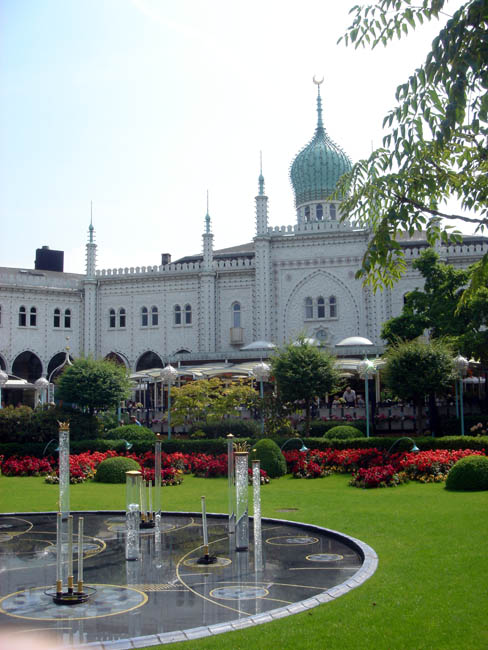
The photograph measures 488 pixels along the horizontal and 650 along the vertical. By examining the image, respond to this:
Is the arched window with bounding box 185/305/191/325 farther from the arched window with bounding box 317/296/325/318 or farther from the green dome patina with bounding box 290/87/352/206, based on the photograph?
the green dome patina with bounding box 290/87/352/206

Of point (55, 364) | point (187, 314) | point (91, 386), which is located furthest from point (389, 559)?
point (55, 364)

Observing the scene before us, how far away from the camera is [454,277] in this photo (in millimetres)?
32094

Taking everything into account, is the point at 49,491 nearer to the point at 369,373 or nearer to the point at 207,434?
the point at 207,434

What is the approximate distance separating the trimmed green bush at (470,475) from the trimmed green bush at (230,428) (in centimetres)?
1002

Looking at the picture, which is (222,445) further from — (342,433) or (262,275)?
(262,275)

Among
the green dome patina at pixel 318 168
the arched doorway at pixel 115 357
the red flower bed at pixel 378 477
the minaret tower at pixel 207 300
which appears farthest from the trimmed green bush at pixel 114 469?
the green dome patina at pixel 318 168

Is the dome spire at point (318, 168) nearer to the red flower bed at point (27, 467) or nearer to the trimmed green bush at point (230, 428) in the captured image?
the trimmed green bush at point (230, 428)

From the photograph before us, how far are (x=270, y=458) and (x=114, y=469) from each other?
15.4 ft

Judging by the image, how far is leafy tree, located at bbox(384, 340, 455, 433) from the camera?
25359mm

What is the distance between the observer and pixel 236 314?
47344mm

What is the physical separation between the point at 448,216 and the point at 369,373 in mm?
19168

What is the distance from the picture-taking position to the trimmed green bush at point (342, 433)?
81.7ft

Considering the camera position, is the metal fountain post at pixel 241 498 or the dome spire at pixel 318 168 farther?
the dome spire at pixel 318 168

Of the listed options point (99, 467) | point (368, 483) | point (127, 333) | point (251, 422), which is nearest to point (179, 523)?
point (368, 483)
